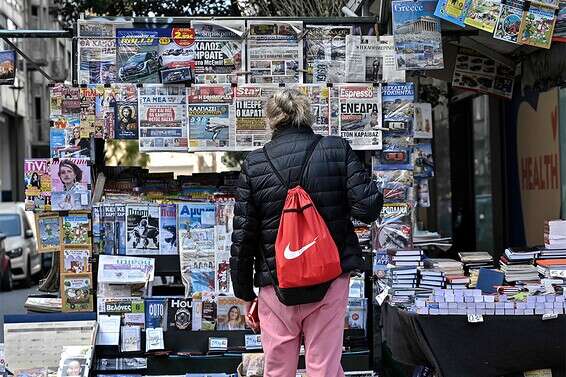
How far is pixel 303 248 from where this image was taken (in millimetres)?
4199

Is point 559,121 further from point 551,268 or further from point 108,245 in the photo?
point 108,245

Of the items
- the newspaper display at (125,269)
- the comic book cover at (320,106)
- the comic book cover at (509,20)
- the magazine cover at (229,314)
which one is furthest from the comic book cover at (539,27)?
the newspaper display at (125,269)

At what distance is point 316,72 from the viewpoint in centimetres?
575

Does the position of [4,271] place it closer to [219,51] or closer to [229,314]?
[229,314]

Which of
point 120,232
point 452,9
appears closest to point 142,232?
point 120,232

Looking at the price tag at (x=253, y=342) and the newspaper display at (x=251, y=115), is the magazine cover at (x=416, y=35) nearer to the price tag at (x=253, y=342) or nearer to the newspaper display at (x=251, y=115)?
the newspaper display at (x=251, y=115)

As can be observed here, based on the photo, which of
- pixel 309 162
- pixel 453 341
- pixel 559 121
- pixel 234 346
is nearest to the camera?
pixel 309 162

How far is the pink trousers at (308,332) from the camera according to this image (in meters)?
4.36

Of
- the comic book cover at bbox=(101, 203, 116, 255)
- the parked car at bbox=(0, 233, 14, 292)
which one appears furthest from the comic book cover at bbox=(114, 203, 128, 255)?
the parked car at bbox=(0, 233, 14, 292)

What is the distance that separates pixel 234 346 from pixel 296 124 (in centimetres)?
181

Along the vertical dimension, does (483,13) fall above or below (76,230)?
above

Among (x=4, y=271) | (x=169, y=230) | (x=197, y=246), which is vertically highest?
(x=169, y=230)

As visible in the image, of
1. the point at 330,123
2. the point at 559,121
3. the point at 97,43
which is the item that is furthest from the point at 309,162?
the point at 559,121

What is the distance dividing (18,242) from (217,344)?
45.6 ft
